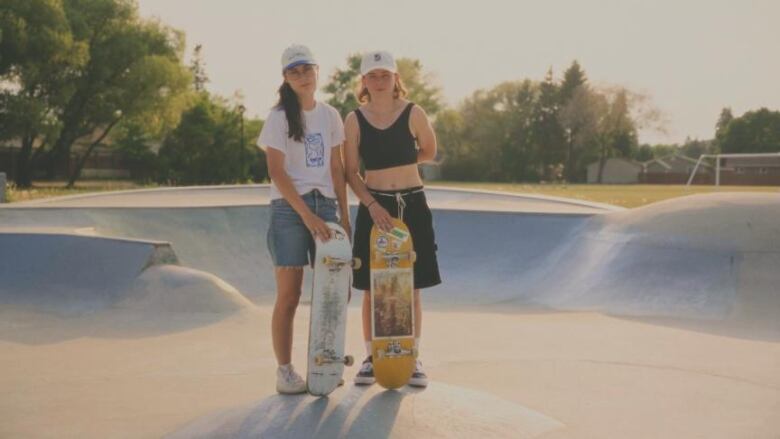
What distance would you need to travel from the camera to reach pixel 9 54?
3738cm

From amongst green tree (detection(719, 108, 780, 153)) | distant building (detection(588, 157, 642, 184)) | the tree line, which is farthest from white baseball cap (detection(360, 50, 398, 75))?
distant building (detection(588, 157, 642, 184))

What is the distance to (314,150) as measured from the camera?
15.2 ft

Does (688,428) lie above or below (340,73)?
below

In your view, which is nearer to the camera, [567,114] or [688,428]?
[688,428]

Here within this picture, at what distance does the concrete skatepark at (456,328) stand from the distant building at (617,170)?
70970 millimetres

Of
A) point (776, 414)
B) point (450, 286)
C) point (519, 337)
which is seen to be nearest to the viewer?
point (776, 414)

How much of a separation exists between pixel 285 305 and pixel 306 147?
92cm

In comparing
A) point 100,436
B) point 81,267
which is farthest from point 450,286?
point 100,436

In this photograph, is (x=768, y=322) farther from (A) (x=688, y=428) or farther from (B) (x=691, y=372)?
(A) (x=688, y=428)

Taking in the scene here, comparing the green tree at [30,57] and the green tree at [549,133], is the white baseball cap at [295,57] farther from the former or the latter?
the green tree at [549,133]

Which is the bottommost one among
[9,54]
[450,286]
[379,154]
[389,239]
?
[450,286]

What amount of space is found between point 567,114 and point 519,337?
74039 mm

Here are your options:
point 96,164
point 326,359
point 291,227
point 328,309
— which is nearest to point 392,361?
point 326,359

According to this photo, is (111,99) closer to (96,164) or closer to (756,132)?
(96,164)
